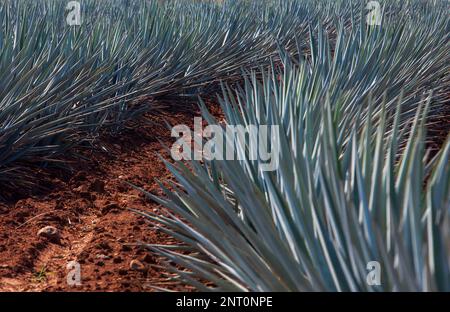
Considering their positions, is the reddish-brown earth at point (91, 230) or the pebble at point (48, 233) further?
the pebble at point (48, 233)

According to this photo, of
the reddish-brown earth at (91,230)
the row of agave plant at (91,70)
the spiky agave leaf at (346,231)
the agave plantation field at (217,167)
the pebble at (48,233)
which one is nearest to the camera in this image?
the spiky agave leaf at (346,231)

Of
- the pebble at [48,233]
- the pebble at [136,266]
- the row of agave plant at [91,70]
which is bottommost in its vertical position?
the pebble at [136,266]

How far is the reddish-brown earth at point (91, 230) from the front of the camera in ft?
8.05

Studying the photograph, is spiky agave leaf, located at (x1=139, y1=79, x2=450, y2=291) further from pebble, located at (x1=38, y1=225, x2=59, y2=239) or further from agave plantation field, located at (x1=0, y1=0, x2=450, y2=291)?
pebble, located at (x1=38, y1=225, x2=59, y2=239)

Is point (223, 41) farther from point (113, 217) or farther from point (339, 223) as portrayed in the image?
point (339, 223)

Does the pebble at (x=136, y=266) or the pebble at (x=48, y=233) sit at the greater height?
the pebble at (x=48, y=233)

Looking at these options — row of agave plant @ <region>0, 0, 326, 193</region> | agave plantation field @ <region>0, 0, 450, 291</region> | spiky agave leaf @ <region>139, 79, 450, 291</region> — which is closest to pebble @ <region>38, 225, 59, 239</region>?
agave plantation field @ <region>0, 0, 450, 291</region>

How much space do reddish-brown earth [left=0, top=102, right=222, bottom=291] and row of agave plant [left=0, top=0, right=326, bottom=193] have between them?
7.3 inches

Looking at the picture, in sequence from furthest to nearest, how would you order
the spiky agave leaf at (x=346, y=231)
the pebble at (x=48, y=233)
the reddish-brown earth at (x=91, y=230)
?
the pebble at (x=48, y=233), the reddish-brown earth at (x=91, y=230), the spiky agave leaf at (x=346, y=231)

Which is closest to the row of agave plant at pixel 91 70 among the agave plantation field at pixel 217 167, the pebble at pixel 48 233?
the agave plantation field at pixel 217 167

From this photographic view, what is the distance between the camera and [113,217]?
122 inches

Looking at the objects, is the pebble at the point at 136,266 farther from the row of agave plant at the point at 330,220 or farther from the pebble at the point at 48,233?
the pebble at the point at 48,233

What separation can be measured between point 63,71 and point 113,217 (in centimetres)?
116
